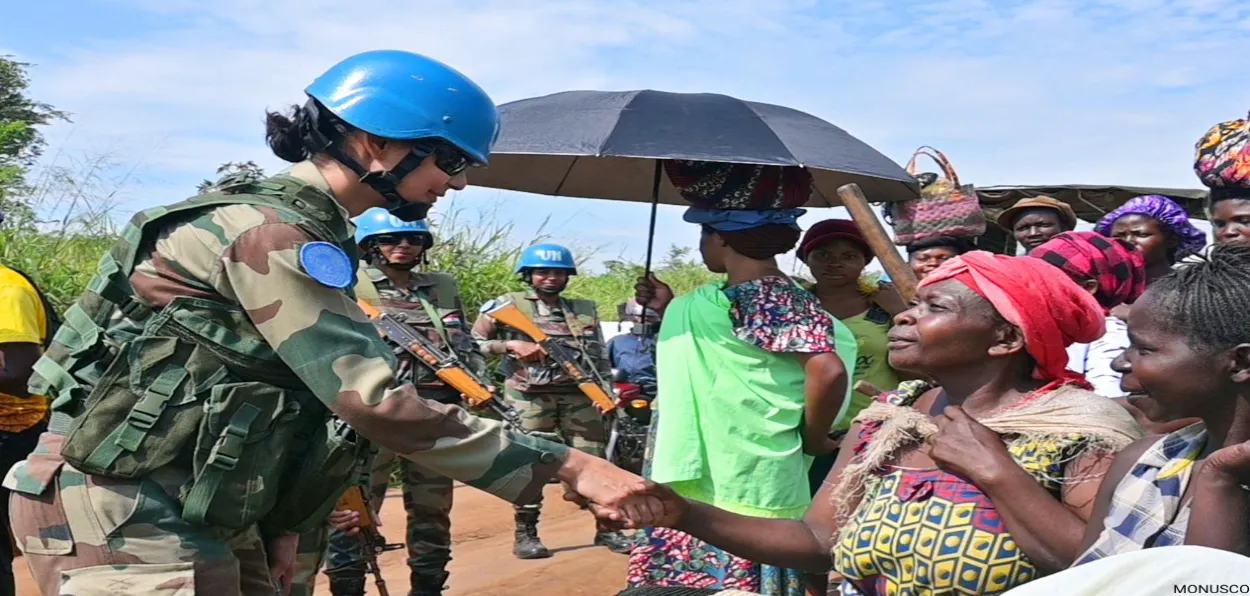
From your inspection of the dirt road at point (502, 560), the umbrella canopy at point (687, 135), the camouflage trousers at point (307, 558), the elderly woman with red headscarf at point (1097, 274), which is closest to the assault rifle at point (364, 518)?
the camouflage trousers at point (307, 558)

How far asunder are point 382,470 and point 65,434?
11.5 feet

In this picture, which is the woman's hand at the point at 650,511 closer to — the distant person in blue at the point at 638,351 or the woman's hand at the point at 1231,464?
the woman's hand at the point at 1231,464

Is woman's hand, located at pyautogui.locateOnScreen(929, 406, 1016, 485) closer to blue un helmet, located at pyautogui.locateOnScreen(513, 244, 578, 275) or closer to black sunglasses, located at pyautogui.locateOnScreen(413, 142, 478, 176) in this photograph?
black sunglasses, located at pyautogui.locateOnScreen(413, 142, 478, 176)

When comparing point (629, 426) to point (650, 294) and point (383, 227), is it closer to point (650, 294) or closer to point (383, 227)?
point (383, 227)

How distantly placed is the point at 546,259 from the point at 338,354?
20.5ft

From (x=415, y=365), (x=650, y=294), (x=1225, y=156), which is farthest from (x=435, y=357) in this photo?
(x=1225, y=156)

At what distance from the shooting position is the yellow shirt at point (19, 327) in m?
4.42

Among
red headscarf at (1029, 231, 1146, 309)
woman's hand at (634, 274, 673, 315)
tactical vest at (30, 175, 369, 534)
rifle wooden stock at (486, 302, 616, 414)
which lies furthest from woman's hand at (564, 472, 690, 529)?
rifle wooden stock at (486, 302, 616, 414)

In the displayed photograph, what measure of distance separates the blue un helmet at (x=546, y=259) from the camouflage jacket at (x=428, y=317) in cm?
209

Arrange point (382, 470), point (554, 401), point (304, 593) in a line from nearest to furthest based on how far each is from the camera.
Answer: point (304, 593) → point (382, 470) → point (554, 401)

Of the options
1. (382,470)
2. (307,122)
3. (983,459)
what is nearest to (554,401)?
(382,470)

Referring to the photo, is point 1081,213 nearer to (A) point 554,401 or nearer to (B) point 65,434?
(A) point 554,401

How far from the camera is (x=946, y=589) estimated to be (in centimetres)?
238

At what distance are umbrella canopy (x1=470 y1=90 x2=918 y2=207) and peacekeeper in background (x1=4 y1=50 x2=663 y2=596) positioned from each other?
5.14ft
